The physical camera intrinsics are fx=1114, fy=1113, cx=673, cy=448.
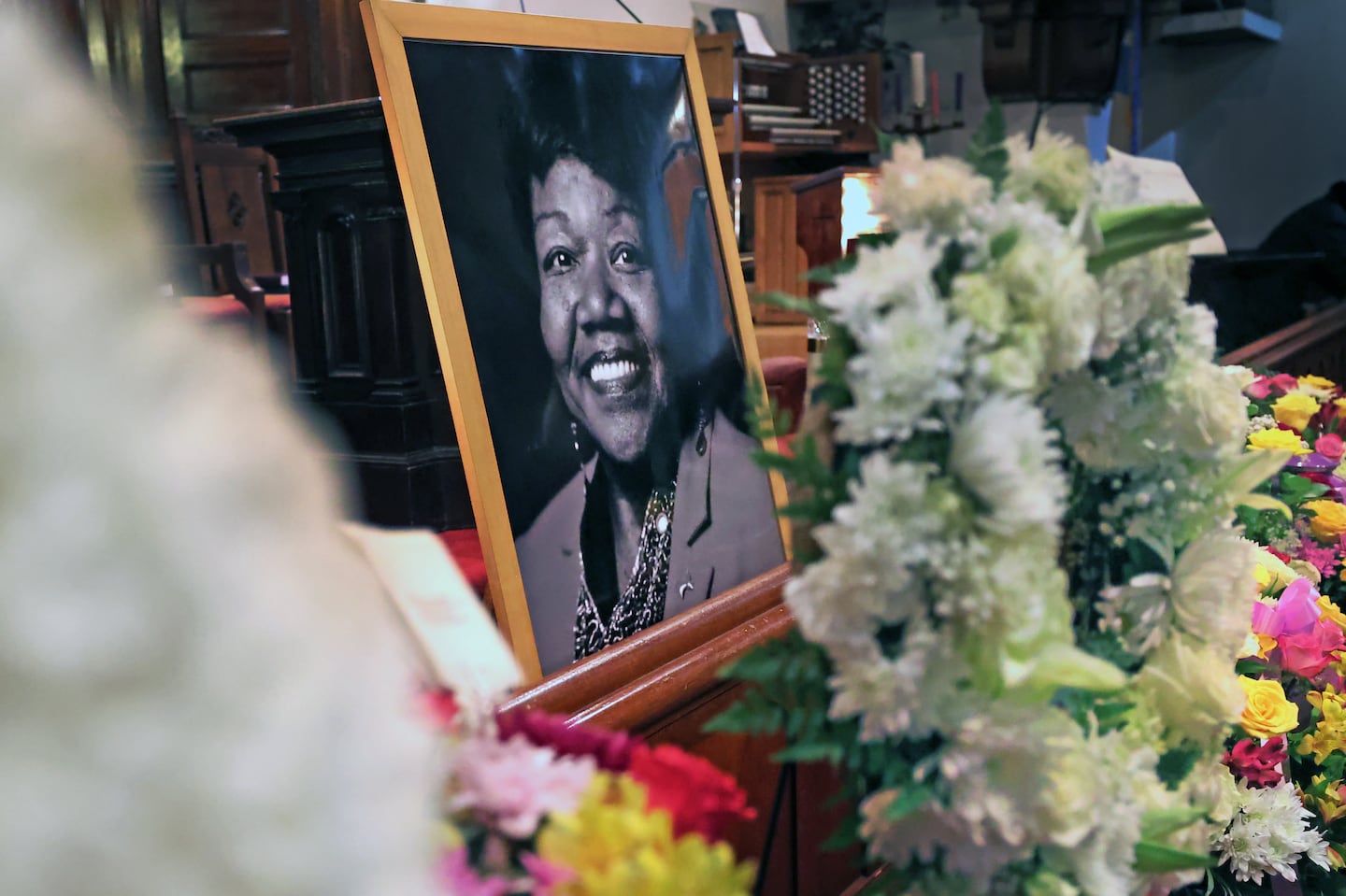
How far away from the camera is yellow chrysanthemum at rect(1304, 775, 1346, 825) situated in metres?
1.74

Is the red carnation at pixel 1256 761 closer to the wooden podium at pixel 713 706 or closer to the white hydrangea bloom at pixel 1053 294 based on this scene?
the wooden podium at pixel 713 706

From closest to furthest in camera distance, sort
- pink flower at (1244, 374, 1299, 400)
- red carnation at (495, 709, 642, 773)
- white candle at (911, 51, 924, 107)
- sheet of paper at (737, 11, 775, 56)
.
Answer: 1. red carnation at (495, 709, 642, 773)
2. pink flower at (1244, 374, 1299, 400)
3. white candle at (911, 51, 924, 107)
4. sheet of paper at (737, 11, 775, 56)

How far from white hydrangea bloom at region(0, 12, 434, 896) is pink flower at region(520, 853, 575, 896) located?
21 cm

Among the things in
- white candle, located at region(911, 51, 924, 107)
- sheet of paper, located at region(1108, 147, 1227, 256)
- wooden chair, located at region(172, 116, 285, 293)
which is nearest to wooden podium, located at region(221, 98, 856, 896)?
sheet of paper, located at region(1108, 147, 1227, 256)

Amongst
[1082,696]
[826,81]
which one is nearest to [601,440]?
[1082,696]

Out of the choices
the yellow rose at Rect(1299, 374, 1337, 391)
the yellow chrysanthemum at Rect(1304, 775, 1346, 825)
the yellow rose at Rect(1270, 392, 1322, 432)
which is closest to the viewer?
the yellow chrysanthemum at Rect(1304, 775, 1346, 825)

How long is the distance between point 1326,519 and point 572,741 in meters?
1.91

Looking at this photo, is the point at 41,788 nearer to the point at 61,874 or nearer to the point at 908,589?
the point at 61,874

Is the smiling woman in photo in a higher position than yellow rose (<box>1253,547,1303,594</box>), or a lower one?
higher

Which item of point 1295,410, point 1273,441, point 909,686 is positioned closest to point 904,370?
point 909,686

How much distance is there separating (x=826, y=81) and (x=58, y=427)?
9276 mm

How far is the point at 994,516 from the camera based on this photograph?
629 mm

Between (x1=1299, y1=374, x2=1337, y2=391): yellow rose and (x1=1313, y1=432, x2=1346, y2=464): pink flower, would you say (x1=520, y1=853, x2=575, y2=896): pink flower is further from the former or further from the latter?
(x1=1299, y1=374, x2=1337, y2=391): yellow rose

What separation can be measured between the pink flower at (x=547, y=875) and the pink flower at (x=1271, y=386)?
2.49m
